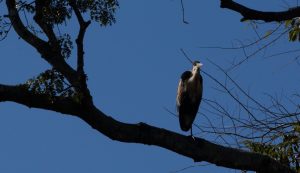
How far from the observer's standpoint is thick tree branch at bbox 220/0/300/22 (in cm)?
375

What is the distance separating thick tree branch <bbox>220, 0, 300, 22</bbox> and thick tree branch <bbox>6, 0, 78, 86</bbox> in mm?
1429

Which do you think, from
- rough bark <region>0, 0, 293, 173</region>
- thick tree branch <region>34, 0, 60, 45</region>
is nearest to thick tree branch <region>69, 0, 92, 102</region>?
rough bark <region>0, 0, 293, 173</region>

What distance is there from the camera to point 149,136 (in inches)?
179

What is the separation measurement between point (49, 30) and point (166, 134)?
4.68 ft

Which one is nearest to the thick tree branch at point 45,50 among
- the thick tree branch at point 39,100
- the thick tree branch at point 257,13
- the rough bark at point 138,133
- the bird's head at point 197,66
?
the rough bark at point 138,133

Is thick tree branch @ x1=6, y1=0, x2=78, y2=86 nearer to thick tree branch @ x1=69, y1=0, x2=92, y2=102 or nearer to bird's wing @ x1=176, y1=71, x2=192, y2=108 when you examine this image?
thick tree branch @ x1=69, y1=0, x2=92, y2=102

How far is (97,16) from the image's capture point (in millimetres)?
6426

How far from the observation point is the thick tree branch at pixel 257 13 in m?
3.75

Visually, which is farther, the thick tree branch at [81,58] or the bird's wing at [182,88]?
the bird's wing at [182,88]

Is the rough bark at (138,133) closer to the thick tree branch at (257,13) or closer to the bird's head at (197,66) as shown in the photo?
the thick tree branch at (257,13)

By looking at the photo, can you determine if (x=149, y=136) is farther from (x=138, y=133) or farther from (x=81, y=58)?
(x=81, y=58)

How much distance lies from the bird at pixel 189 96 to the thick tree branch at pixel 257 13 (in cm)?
358

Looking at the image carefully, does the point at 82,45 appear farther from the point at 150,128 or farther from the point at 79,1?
the point at 79,1

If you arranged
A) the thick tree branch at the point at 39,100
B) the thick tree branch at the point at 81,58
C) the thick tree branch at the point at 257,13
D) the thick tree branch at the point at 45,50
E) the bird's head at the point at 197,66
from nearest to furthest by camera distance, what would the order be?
the thick tree branch at the point at 257,13, the thick tree branch at the point at 39,100, the thick tree branch at the point at 81,58, the thick tree branch at the point at 45,50, the bird's head at the point at 197,66
